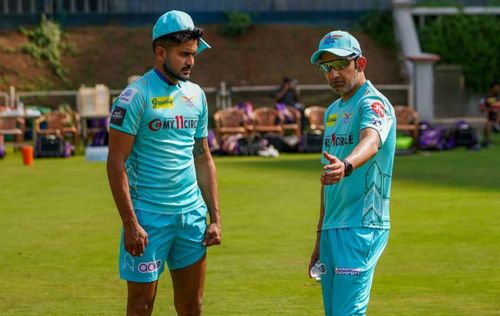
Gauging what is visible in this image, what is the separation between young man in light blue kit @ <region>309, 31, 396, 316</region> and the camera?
7.45 m

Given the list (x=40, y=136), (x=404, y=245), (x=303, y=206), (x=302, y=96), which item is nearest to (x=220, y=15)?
(x=302, y=96)

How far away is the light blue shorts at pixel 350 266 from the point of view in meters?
7.45

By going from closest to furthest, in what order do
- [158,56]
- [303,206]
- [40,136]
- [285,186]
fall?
[158,56] < [303,206] < [285,186] < [40,136]

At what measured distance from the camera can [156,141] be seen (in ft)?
26.0

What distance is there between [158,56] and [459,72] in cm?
3277

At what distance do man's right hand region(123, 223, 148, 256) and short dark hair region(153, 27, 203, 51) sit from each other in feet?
3.49

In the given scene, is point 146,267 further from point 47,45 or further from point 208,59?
point 47,45

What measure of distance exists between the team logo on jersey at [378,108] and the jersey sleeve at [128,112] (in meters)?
1.35

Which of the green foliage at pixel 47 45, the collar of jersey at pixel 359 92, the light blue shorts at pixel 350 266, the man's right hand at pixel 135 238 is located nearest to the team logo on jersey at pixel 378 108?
the collar of jersey at pixel 359 92

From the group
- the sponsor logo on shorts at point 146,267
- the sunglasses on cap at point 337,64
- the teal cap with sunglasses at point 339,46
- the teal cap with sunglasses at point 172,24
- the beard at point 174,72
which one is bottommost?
the sponsor logo on shorts at point 146,267

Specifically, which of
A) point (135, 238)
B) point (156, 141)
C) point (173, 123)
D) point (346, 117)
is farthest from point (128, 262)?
point (346, 117)

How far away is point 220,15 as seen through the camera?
42562mm

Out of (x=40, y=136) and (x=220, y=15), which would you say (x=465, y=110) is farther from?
(x=40, y=136)

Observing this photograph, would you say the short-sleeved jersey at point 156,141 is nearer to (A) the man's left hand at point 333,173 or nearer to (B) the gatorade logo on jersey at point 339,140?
(B) the gatorade logo on jersey at point 339,140
